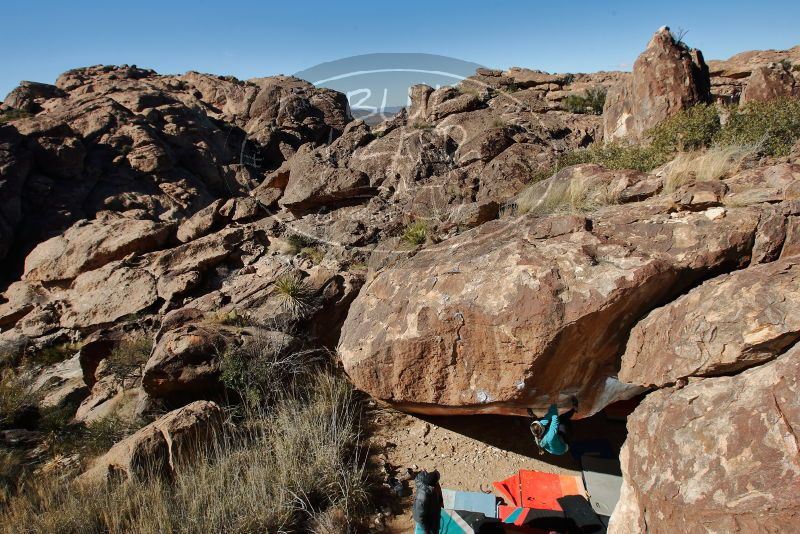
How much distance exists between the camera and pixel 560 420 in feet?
14.4

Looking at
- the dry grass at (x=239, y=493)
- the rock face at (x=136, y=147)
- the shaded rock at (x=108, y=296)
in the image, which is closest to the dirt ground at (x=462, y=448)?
the dry grass at (x=239, y=493)

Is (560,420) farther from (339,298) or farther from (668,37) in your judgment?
(668,37)

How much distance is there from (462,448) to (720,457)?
3291 millimetres

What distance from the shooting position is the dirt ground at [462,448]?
16.8ft

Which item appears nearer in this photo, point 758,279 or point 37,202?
point 758,279

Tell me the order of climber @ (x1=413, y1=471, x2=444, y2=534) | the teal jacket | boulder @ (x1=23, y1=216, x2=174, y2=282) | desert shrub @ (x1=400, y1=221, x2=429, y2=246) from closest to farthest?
climber @ (x1=413, y1=471, x2=444, y2=534) → the teal jacket → desert shrub @ (x1=400, y1=221, x2=429, y2=246) → boulder @ (x1=23, y1=216, x2=174, y2=282)

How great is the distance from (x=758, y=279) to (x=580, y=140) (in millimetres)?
9403

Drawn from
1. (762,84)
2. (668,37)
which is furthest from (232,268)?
(762,84)

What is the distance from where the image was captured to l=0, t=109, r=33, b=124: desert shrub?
74.1 ft

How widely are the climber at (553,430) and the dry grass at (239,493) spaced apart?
6.19 ft

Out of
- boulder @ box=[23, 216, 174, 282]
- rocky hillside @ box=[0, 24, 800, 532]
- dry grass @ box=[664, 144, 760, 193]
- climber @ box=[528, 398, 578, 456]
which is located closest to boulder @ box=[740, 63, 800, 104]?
rocky hillside @ box=[0, 24, 800, 532]

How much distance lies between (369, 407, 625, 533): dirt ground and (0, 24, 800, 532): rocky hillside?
2.78ft

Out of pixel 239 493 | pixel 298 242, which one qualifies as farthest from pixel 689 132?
pixel 239 493

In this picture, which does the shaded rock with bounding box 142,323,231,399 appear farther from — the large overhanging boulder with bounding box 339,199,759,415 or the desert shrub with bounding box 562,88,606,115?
the desert shrub with bounding box 562,88,606,115
